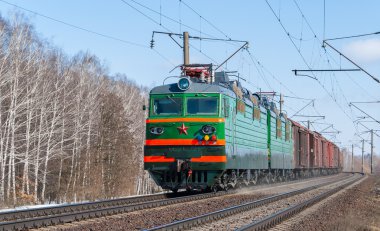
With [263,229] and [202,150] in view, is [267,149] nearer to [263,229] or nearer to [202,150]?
[202,150]

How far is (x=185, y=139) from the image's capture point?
754 inches

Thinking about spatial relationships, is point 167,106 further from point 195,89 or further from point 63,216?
point 63,216

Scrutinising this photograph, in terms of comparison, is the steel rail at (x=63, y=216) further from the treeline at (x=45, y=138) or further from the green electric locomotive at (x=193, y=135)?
the treeline at (x=45, y=138)

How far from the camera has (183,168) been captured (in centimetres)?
1892

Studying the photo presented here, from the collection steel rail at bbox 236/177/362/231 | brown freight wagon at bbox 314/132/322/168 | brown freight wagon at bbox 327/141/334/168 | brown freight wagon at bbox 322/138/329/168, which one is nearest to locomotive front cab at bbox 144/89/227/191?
steel rail at bbox 236/177/362/231

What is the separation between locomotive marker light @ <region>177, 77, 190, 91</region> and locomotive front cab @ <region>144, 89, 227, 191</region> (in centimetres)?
20

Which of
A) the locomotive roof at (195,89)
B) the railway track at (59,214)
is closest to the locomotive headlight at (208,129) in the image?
the locomotive roof at (195,89)

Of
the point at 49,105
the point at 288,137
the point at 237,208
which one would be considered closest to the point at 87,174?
the point at 49,105

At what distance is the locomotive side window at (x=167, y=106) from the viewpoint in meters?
19.7

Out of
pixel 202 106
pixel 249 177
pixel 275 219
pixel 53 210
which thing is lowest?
pixel 275 219

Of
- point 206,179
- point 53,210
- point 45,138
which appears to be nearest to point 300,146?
point 45,138

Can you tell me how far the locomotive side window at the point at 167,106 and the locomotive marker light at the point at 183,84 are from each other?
0.41 meters

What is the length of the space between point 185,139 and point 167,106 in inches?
55.6

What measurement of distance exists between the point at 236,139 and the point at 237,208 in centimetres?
595
